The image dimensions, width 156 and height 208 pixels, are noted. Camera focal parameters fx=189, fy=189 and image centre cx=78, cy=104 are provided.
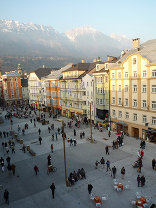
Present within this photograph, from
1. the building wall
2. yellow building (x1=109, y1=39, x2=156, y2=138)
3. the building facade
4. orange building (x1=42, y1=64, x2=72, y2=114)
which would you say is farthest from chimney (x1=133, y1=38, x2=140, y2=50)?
the building facade

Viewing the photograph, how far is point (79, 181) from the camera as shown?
72.5ft

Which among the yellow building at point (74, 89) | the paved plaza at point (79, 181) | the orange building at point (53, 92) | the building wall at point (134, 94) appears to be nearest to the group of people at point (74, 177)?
the paved plaza at point (79, 181)

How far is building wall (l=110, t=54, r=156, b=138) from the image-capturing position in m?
33.7

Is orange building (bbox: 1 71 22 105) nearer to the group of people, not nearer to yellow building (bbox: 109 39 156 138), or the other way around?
yellow building (bbox: 109 39 156 138)

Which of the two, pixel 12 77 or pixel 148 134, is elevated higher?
pixel 12 77

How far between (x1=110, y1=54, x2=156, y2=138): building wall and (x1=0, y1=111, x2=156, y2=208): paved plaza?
12.8 feet

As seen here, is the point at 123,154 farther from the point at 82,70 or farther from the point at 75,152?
the point at 82,70

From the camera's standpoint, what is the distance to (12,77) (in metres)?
99.8

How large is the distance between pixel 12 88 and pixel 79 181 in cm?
8734

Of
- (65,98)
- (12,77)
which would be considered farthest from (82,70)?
(12,77)

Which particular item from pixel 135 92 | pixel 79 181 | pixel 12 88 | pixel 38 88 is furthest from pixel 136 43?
pixel 12 88

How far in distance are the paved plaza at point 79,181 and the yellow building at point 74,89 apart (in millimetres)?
19724

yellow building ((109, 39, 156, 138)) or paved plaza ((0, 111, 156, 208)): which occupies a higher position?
yellow building ((109, 39, 156, 138))

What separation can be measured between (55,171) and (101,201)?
851 cm
